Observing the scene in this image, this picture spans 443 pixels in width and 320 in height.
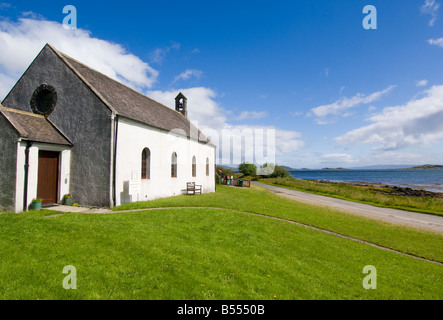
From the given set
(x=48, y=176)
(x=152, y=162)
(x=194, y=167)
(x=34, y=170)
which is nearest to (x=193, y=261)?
(x=34, y=170)

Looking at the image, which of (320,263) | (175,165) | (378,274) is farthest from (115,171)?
(378,274)

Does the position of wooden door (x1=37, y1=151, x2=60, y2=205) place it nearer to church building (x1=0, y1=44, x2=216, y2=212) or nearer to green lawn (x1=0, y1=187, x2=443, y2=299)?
church building (x1=0, y1=44, x2=216, y2=212)

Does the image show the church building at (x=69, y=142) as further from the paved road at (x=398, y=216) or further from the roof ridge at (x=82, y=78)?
the paved road at (x=398, y=216)

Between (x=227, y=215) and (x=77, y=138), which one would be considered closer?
(x=227, y=215)

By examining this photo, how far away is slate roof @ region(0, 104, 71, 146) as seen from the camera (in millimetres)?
11360

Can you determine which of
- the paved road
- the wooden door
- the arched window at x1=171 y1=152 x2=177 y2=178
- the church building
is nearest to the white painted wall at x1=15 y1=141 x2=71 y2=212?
the church building

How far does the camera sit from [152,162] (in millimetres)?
16750

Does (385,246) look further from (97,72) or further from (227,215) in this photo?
(97,72)

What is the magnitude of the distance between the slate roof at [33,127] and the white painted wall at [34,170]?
1.22 feet

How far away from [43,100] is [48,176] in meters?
6.26

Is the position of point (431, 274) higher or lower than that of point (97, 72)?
lower

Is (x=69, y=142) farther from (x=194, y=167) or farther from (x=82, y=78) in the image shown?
(x=194, y=167)

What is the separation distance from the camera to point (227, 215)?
1281 cm
